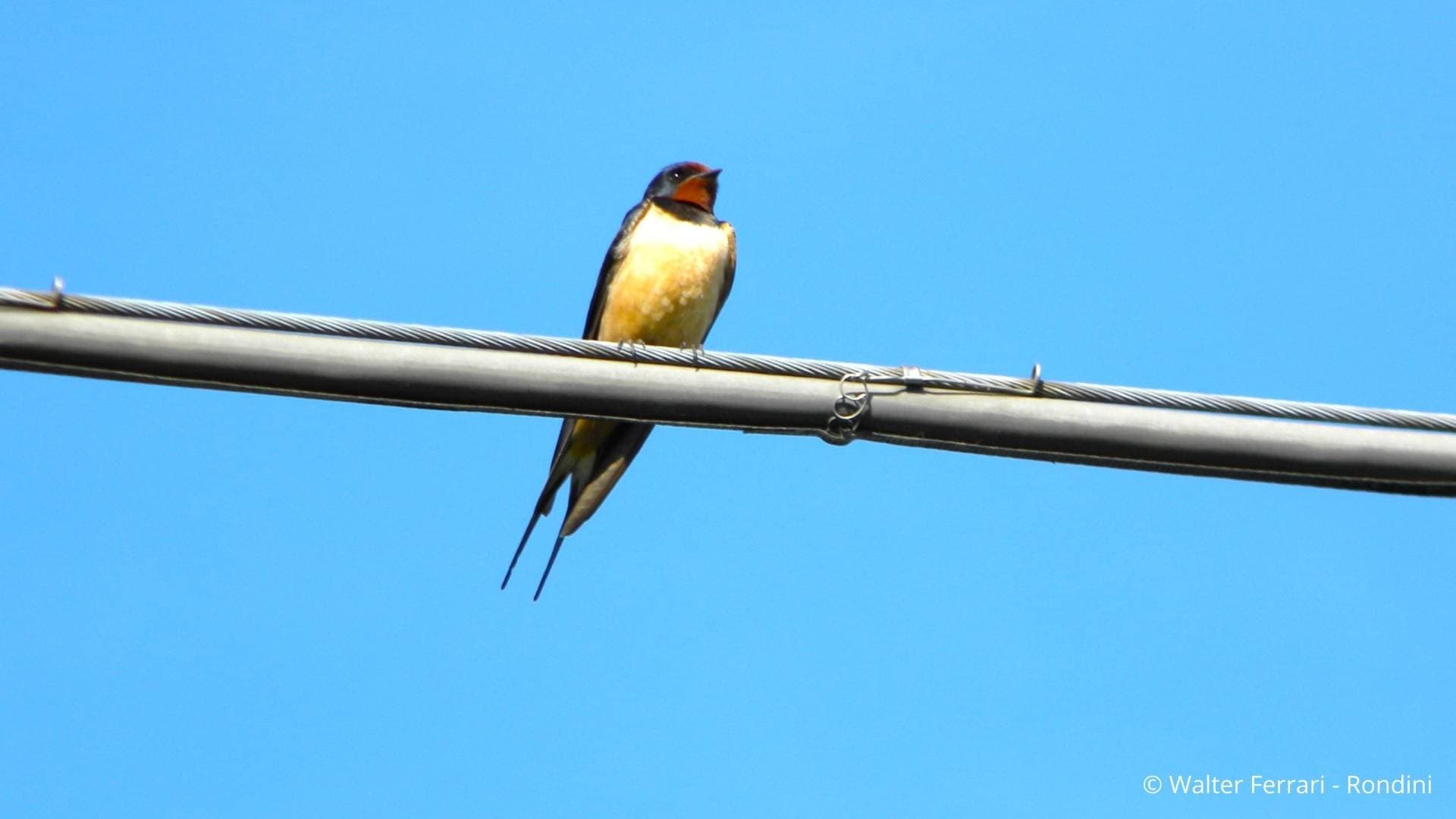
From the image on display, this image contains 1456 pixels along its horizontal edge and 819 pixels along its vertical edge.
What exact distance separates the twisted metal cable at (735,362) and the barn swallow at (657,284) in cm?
267

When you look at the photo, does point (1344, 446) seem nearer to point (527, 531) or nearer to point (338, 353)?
point (338, 353)

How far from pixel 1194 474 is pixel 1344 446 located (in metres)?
0.29

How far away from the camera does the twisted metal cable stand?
10.5 feet

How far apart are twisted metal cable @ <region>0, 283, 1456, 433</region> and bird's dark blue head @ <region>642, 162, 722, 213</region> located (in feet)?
13.8

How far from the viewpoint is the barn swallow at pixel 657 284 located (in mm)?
6371

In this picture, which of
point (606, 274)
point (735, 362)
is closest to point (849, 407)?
point (735, 362)

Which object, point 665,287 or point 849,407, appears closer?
point 849,407

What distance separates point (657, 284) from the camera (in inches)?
281

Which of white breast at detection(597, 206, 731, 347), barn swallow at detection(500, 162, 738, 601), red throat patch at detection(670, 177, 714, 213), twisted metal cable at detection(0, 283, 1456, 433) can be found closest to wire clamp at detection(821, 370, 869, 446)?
twisted metal cable at detection(0, 283, 1456, 433)

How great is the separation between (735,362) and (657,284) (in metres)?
3.65

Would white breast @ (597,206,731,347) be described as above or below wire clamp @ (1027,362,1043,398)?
above

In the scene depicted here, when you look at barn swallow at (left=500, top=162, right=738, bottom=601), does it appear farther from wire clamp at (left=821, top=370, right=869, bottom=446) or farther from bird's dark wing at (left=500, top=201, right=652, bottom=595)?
wire clamp at (left=821, top=370, right=869, bottom=446)

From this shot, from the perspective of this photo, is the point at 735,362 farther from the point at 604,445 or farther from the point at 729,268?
the point at 729,268

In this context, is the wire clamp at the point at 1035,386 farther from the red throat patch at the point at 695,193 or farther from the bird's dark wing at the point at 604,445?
the red throat patch at the point at 695,193
